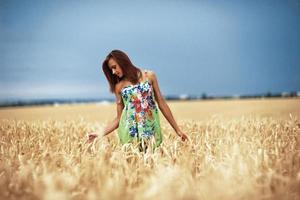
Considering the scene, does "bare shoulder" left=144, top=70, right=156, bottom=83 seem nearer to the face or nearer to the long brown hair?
the long brown hair

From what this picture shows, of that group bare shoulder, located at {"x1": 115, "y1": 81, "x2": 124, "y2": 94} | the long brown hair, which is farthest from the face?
bare shoulder, located at {"x1": 115, "y1": 81, "x2": 124, "y2": 94}

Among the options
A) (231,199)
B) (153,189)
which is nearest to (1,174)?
(153,189)

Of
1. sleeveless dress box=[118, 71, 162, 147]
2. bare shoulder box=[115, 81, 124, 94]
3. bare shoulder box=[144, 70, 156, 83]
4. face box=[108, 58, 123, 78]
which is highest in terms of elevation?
face box=[108, 58, 123, 78]

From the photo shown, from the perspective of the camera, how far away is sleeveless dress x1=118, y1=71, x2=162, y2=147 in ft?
16.2

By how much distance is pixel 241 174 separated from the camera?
3346 millimetres

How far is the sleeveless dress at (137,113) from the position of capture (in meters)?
4.95

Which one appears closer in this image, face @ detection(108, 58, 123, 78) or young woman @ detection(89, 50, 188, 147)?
face @ detection(108, 58, 123, 78)

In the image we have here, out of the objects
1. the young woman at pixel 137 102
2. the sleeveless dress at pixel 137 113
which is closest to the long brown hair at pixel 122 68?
the young woman at pixel 137 102

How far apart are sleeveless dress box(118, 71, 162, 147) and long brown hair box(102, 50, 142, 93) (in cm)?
11

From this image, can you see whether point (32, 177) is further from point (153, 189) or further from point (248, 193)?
point (248, 193)

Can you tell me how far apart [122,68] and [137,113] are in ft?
1.73

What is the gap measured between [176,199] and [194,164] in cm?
144

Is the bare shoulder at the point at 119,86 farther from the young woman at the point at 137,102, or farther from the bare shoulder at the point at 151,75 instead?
the bare shoulder at the point at 151,75

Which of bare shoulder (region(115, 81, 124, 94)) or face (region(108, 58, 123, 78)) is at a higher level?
face (region(108, 58, 123, 78))
